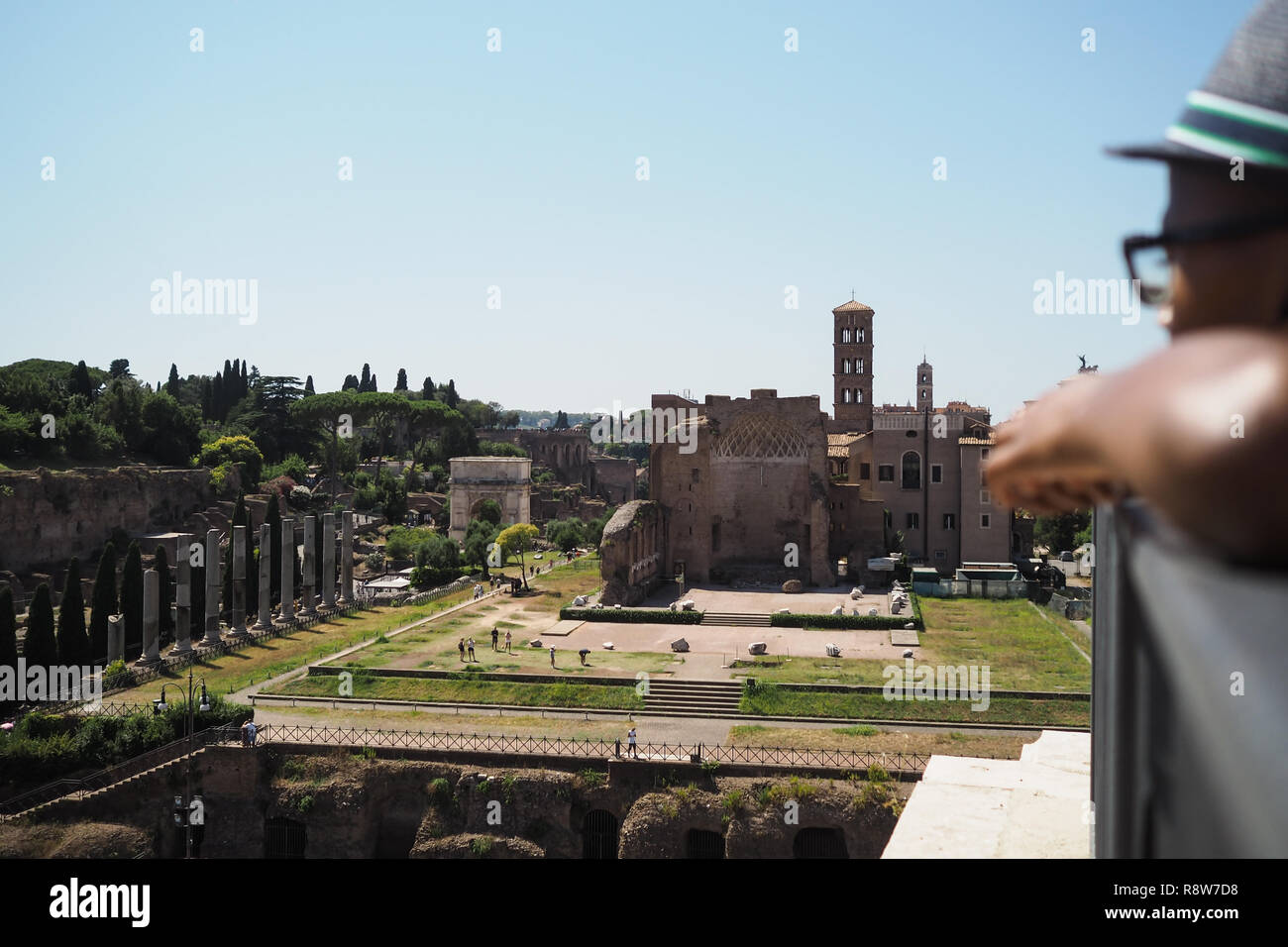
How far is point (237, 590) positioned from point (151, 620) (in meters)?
6.47

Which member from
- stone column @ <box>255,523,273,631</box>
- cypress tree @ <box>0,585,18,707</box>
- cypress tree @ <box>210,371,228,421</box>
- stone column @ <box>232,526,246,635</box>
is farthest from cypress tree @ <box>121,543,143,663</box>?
cypress tree @ <box>210,371,228,421</box>

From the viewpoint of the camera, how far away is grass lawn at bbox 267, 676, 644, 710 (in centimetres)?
2742

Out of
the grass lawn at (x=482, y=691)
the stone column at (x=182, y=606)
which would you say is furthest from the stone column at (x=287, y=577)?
the grass lawn at (x=482, y=691)

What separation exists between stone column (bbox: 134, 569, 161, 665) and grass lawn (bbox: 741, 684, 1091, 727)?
17.7 meters

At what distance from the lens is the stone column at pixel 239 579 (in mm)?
37594

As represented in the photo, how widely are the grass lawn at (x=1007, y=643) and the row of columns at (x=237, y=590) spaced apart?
2245cm

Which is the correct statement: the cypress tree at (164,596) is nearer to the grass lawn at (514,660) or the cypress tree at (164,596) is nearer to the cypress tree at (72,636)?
the cypress tree at (72,636)

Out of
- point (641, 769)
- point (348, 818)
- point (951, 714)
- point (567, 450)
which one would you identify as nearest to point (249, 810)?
point (348, 818)

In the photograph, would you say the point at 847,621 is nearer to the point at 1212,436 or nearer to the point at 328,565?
the point at 328,565

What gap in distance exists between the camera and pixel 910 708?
86.1 ft

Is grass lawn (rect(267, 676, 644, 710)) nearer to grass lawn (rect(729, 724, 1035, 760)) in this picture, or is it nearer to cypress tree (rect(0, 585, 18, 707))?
grass lawn (rect(729, 724, 1035, 760))
